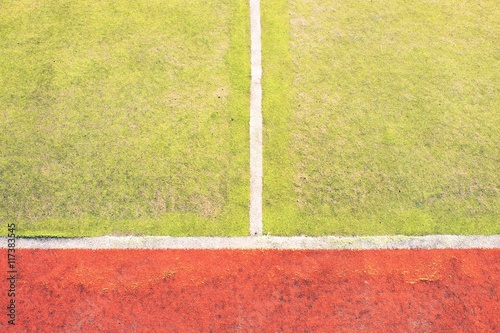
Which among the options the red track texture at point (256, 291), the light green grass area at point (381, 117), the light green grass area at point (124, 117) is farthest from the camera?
the light green grass area at point (381, 117)

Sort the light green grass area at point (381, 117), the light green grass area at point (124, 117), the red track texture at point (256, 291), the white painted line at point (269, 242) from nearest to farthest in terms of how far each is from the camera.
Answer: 1. the red track texture at point (256, 291)
2. the white painted line at point (269, 242)
3. the light green grass area at point (124, 117)
4. the light green grass area at point (381, 117)

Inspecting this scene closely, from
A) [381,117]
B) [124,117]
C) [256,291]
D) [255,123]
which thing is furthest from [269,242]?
[124,117]

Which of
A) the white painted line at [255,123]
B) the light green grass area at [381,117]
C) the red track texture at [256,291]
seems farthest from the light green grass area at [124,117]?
the light green grass area at [381,117]

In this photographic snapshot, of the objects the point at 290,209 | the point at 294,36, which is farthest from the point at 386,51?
the point at 290,209

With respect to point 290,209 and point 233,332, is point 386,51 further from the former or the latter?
point 233,332

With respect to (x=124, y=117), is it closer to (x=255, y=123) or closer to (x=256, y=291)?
(x=255, y=123)

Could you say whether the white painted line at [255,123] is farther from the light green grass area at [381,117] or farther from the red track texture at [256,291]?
the red track texture at [256,291]
